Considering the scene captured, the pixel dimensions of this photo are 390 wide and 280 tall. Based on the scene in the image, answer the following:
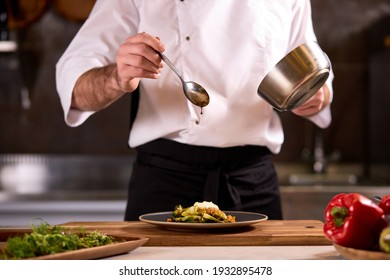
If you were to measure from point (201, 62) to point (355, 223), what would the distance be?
705mm

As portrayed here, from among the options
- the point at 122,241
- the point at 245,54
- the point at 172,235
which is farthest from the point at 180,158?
the point at 122,241

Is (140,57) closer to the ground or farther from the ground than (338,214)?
farther from the ground

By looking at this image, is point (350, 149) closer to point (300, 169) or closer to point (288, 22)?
point (300, 169)

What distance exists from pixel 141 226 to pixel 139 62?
0.30 m

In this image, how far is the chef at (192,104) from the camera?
154 cm

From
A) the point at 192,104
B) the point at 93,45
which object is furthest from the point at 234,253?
the point at 93,45

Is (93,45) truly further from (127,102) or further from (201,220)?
(127,102)

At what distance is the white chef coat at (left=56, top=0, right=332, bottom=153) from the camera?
61.4 inches

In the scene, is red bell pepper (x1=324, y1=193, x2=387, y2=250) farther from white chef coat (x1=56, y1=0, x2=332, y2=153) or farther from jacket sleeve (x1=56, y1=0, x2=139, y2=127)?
jacket sleeve (x1=56, y1=0, x2=139, y2=127)

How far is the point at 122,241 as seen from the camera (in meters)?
1.05

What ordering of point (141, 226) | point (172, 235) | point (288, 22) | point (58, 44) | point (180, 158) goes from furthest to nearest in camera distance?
point (58, 44), point (288, 22), point (180, 158), point (141, 226), point (172, 235)

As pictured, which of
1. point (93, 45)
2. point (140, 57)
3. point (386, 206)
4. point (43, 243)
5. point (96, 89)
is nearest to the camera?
point (43, 243)

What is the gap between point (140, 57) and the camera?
1298 mm

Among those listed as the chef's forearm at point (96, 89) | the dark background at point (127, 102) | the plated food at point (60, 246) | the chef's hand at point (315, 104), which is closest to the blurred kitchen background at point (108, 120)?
the dark background at point (127, 102)
